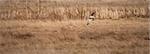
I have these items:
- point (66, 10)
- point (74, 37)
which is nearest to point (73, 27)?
point (74, 37)

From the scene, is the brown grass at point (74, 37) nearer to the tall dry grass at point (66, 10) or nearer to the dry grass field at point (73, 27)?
the dry grass field at point (73, 27)

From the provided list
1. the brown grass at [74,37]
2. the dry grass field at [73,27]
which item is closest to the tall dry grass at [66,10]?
the dry grass field at [73,27]

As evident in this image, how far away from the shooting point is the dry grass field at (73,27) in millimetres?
4027

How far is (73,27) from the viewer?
4328 millimetres

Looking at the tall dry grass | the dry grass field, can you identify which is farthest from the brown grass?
the tall dry grass

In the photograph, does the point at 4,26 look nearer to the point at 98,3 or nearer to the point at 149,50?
the point at 98,3

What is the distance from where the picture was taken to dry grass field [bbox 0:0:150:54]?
4.03 metres

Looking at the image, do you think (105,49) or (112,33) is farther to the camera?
(112,33)

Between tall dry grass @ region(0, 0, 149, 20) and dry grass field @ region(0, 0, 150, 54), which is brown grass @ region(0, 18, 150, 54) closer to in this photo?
dry grass field @ region(0, 0, 150, 54)

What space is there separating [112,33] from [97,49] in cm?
45

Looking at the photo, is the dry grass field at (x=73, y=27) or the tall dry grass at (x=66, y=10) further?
the tall dry grass at (x=66, y=10)

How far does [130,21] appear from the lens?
4.50 meters

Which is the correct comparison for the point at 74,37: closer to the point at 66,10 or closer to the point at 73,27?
the point at 73,27

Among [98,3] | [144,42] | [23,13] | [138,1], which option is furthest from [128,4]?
[23,13]
